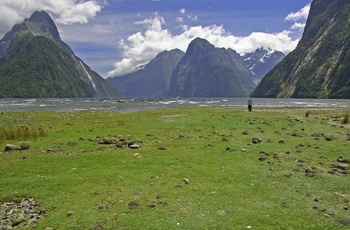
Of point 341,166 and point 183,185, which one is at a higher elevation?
point 341,166

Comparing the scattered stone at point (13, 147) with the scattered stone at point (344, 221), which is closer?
the scattered stone at point (344, 221)

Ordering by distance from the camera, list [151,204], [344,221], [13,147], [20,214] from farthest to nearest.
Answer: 1. [13,147]
2. [151,204]
3. [20,214]
4. [344,221]

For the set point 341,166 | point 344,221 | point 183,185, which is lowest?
point 344,221

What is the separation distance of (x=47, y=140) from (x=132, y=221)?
22.1m

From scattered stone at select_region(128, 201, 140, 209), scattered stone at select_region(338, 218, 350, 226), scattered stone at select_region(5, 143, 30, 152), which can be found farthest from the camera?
scattered stone at select_region(5, 143, 30, 152)

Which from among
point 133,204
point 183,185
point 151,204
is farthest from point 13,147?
point 151,204

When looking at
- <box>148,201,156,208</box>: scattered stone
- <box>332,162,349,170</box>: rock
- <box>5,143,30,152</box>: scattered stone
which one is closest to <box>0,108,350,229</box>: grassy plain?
<box>148,201,156,208</box>: scattered stone

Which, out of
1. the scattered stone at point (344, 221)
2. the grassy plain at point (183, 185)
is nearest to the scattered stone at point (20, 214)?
the grassy plain at point (183, 185)

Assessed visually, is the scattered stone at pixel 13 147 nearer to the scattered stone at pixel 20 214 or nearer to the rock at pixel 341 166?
the scattered stone at pixel 20 214

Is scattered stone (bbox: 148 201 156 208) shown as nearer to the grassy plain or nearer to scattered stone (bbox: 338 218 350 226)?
the grassy plain

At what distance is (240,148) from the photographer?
83.7 ft

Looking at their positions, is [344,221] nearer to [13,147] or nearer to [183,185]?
[183,185]

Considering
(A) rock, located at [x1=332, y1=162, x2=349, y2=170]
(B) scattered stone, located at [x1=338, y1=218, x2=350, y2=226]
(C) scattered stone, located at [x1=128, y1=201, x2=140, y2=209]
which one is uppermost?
(A) rock, located at [x1=332, y1=162, x2=349, y2=170]

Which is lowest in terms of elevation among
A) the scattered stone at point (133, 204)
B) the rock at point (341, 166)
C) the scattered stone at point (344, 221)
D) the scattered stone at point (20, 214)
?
the scattered stone at point (20, 214)
